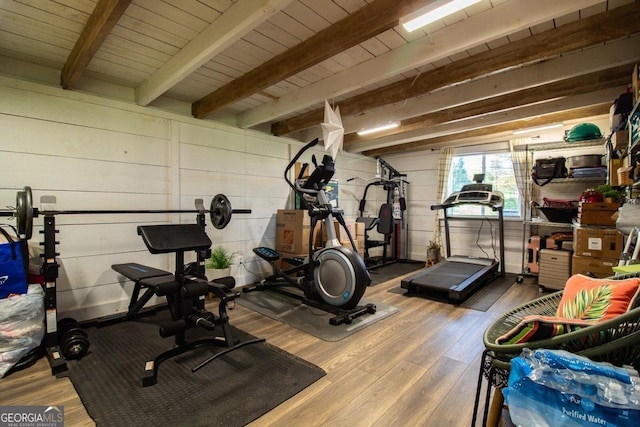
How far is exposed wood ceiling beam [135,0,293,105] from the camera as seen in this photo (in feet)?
6.00

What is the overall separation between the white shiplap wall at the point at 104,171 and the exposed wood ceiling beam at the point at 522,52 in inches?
83.8

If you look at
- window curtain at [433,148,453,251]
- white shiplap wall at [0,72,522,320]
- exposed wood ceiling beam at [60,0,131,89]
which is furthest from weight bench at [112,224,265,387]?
window curtain at [433,148,453,251]

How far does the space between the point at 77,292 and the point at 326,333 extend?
249 cm

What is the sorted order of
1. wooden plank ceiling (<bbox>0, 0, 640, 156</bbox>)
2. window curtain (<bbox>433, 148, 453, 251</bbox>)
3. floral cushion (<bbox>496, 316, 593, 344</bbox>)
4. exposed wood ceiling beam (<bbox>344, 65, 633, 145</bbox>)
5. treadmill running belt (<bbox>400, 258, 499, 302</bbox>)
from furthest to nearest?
window curtain (<bbox>433, 148, 453, 251</bbox>) → treadmill running belt (<bbox>400, 258, 499, 302</bbox>) → exposed wood ceiling beam (<bbox>344, 65, 633, 145</bbox>) → wooden plank ceiling (<bbox>0, 0, 640, 156</bbox>) → floral cushion (<bbox>496, 316, 593, 344</bbox>)

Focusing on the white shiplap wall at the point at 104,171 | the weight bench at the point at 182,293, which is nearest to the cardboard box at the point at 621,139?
the weight bench at the point at 182,293

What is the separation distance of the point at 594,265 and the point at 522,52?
8.67 ft

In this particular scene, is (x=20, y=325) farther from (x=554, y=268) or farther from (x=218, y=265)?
(x=554, y=268)

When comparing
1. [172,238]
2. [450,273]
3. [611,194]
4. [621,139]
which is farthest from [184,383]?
[611,194]

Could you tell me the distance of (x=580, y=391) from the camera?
2.91 ft

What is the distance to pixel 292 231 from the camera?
4.45 meters

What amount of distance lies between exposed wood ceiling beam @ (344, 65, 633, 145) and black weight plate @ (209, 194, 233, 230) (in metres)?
3.11

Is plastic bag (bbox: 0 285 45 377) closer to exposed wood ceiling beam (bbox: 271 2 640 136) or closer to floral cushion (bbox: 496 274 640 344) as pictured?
floral cushion (bbox: 496 274 640 344)

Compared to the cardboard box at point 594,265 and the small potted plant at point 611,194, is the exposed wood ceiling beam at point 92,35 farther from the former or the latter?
the cardboard box at point 594,265

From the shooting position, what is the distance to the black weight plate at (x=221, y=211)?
2787mm
